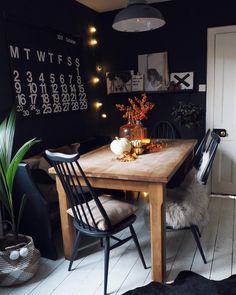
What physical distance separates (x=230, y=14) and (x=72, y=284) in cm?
350

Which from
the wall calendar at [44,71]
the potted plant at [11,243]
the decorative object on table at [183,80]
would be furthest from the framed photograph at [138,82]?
the potted plant at [11,243]

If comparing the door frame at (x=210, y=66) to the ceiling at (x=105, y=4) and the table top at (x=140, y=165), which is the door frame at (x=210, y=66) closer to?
the ceiling at (x=105, y=4)

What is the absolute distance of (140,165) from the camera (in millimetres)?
2275

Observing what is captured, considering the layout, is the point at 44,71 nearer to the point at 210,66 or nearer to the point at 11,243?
the point at 11,243

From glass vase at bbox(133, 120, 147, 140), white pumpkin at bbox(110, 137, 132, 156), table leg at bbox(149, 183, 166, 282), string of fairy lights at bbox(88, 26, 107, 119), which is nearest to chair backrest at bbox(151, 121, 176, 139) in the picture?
string of fairy lights at bbox(88, 26, 107, 119)

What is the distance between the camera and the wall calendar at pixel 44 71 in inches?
110

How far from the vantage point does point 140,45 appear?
4094 mm

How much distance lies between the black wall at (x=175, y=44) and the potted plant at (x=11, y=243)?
7.82 feet

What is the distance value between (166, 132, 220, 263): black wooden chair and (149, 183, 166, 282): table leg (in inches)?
7.7

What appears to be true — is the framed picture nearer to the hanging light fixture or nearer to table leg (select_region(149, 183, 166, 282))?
the hanging light fixture

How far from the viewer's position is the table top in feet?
6.55

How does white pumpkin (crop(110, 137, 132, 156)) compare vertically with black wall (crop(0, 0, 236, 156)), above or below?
below

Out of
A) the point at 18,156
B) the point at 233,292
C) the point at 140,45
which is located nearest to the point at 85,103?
the point at 140,45

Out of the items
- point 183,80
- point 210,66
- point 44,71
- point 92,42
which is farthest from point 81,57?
point 210,66
